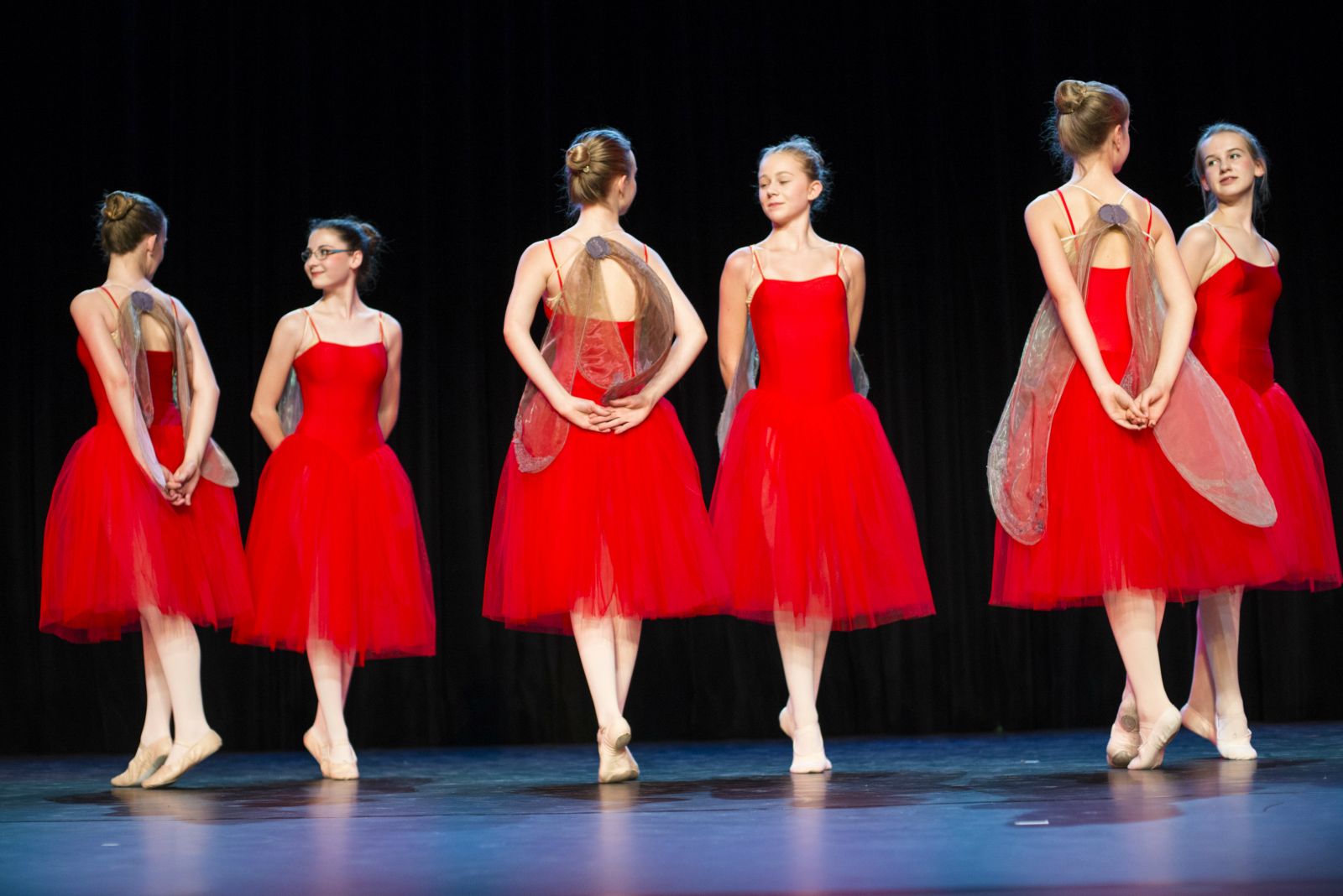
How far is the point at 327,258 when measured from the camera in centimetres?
373

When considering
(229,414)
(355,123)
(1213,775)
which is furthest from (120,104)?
(1213,775)

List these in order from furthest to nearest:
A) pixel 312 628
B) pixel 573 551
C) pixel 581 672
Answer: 1. pixel 581 672
2. pixel 312 628
3. pixel 573 551

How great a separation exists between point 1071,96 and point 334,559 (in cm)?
197

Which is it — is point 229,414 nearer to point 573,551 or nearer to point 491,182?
point 491,182

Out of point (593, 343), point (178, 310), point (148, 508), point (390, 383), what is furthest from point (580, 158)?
point (148, 508)

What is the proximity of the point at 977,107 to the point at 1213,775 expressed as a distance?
2721 millimetres

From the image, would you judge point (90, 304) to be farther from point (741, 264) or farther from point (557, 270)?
point (741, 264)

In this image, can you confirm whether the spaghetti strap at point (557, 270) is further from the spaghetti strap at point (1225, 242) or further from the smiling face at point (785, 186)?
the spaghetti strap at point (1225, 242)

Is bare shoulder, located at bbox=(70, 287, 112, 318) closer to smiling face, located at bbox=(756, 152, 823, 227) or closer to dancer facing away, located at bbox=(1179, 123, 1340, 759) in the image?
smiling face, located at bbox=(756, 152, 823, 227)

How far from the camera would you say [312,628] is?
3.52 meters

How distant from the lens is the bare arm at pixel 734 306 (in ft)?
11.3

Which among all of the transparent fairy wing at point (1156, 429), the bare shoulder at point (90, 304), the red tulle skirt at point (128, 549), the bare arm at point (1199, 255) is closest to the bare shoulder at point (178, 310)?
the bare shoulder at point (90, 304)

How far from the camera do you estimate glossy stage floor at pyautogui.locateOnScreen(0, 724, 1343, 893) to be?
1911 millimetres

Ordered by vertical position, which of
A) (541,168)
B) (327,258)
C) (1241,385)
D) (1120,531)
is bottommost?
(1120,531)
